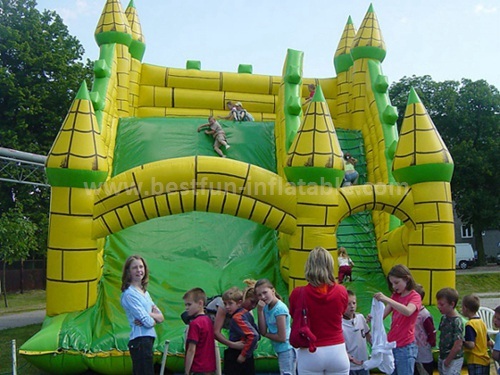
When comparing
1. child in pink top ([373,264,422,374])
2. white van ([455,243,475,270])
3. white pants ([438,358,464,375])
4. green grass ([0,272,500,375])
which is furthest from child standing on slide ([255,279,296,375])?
white van ([455,243,475,270])

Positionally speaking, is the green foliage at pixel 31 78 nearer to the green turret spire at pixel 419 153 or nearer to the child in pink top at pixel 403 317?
the green turret spire at pixel 419 153

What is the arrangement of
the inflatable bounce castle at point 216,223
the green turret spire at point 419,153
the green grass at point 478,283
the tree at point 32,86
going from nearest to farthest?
the inflatable bounce castle at point 216,223 < the green turret spire at point 419,153 < the green grass at point 478,283 < the tree at point 32,86

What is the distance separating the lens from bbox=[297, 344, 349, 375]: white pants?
271cm

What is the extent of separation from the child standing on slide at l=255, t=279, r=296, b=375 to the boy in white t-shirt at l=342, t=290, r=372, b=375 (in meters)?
0.37

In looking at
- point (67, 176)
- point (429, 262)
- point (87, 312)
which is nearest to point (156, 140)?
point (67, 176)

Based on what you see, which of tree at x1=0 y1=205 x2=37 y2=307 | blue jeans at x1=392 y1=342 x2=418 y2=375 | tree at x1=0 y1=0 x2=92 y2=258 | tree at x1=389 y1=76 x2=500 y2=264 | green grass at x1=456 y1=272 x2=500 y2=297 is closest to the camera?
blue jeans at x1=392 y1=342 x2=418 y2=375

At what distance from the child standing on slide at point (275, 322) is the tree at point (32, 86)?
43.2ft

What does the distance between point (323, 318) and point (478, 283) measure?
42.9ft

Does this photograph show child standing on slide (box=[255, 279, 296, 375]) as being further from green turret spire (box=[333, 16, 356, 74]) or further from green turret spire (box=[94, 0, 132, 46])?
green turret spire (box=[333, 16, 356, 74])

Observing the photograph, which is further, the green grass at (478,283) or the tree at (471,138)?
the tree at (471,138)

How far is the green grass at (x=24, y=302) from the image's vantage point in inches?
466

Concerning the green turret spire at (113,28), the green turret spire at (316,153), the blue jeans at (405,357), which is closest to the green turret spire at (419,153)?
the green turret spire at (316,153)

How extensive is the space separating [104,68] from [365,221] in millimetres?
4250

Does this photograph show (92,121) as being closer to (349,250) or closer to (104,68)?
(104,68)
